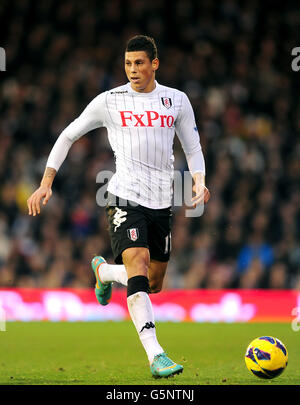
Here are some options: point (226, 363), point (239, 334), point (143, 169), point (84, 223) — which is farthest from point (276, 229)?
point (143, 169)

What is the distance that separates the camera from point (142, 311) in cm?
619

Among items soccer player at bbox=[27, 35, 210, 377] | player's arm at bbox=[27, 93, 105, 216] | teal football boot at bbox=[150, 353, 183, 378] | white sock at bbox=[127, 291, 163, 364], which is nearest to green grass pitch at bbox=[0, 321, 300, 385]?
teal football boot at bbox=[150, 353, 183, 378]

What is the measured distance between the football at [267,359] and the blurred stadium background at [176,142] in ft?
24.9

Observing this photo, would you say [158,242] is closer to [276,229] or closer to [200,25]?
[276,229]

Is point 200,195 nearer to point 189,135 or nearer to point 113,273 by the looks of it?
point 189,135

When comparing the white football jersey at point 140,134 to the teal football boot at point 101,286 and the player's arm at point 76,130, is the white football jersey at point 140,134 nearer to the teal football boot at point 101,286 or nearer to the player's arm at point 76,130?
the player's arm at point 76,130

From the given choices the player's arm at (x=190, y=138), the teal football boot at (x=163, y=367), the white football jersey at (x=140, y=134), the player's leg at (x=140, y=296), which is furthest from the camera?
the player's arm at (x=190, y=138)

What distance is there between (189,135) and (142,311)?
157 centimetres

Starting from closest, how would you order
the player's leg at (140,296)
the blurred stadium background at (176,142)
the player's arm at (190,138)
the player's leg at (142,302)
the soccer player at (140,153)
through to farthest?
1. the player's leg at (142,302)
2. the player's leg at (140,296)
3. the soccer player at (140,153)
4. the player's arm at (190,138)
5. the blurred stadium background at (176,142)

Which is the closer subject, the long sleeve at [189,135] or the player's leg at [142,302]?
the player's leg at [142,302]

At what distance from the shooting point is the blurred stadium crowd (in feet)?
46.5

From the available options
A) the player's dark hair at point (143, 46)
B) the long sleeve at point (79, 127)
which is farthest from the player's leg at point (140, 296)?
the player's dark hair at point (143, 46)

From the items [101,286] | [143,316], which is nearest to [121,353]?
[101,286]

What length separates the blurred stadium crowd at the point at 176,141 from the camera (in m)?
14.2
